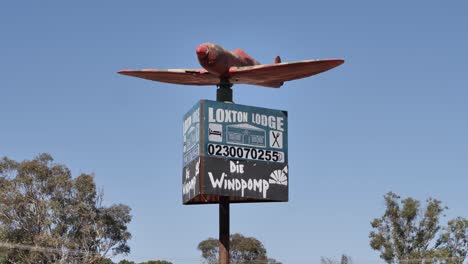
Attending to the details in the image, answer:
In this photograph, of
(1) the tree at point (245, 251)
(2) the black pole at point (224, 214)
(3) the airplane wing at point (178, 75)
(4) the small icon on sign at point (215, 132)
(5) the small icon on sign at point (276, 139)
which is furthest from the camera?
(1) the tree at point (245, 251)

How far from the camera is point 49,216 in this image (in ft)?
202

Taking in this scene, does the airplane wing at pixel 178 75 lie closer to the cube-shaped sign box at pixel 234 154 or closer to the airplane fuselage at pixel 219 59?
the airplane fuselage at pixel 219 59

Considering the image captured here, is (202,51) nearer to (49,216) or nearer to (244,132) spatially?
(244,132)

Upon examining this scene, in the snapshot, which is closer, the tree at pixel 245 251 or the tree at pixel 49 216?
the tree at pixel 49 216

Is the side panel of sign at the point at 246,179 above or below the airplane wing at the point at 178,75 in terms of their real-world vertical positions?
below

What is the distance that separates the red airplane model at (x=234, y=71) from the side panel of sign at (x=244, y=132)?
3.23 feet

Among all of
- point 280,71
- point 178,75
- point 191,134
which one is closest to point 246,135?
point 191,134

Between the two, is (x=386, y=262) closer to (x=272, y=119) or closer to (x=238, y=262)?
(x=238, y=262)

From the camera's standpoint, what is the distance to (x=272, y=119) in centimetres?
2383

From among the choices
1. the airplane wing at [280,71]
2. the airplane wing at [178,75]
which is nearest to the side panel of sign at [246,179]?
the airplane wing at [280,71]

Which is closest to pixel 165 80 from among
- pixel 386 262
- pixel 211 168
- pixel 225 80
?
pixel 225 80

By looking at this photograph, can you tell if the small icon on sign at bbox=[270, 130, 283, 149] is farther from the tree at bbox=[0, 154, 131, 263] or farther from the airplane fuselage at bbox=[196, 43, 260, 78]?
the tree at bbox=[0, 154, 131, 263]

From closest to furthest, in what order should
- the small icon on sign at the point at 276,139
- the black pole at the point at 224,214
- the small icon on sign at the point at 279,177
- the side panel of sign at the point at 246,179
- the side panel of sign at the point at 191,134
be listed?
the side panel of sign at the point at 246,179 → the side panel of sign at the point at 191,134 → the black pole at the point at 224,214 → the small icon on sign at the point at 279,177 → the small icon on sign at the point at 276,139

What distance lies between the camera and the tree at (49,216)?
6069 cm
